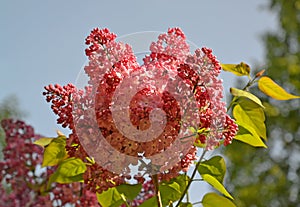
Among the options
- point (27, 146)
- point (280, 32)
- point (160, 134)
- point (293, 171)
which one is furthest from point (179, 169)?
point (280, 32)

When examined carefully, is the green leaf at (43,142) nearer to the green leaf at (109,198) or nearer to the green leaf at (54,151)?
the green leaf at (54,151)

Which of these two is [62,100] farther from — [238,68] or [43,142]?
[238,68]

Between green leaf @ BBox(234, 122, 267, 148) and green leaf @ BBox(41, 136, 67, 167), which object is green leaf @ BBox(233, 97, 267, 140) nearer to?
green leaf @ BBox(234, 122, 267, 148)

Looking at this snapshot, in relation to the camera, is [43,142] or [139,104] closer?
[139,104]

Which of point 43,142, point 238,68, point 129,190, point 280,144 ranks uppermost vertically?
point 280,144

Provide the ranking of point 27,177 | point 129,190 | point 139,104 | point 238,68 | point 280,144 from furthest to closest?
point 280,144, point 27,177, point 238,68, point 129,190, point 139,104

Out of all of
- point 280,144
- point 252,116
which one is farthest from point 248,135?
point 280,144
